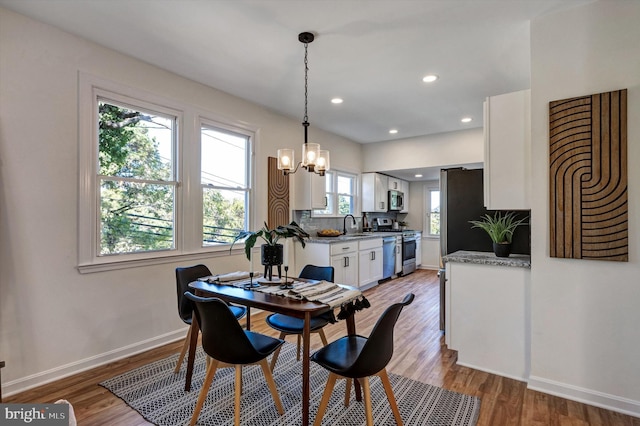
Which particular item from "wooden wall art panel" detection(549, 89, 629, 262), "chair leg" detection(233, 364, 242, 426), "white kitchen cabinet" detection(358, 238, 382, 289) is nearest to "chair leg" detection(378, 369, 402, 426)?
"chair leg" detection(233, 364, 242, 426)

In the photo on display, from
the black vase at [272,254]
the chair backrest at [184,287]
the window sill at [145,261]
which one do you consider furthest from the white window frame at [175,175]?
the black vase at [272,254]

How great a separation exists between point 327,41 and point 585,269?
2.49 m

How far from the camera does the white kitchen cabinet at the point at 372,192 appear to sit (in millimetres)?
6285

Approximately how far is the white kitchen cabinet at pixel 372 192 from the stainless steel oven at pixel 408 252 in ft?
2.75

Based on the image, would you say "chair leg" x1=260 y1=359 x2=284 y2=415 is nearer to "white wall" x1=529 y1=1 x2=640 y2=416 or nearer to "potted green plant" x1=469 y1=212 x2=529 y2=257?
"white wall" x1=529 y1=1 x2=640 y2=416

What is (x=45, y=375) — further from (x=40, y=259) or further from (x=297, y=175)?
(x=297, y=175)

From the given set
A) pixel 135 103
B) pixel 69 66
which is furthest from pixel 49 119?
pixel 135 103

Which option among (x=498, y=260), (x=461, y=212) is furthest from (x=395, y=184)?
(x=498, y=260)

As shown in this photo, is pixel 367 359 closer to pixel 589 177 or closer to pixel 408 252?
pixel 589 177

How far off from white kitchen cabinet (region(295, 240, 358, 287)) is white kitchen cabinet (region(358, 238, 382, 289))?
147 mm

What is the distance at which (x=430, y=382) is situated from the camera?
2439mm

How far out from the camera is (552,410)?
2.07m

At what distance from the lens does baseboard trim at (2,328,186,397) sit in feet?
7.43

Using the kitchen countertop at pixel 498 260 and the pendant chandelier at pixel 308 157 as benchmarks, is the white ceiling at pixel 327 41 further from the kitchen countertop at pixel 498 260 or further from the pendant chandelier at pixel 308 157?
the kitchen countertop at pixel 498 260
